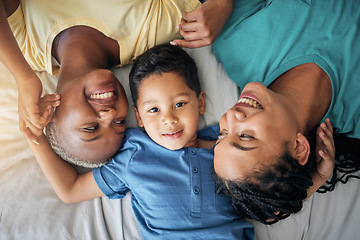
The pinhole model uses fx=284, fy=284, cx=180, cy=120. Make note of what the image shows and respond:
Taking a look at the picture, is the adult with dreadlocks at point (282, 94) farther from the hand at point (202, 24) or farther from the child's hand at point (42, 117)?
the child's hand at point (42, 117)

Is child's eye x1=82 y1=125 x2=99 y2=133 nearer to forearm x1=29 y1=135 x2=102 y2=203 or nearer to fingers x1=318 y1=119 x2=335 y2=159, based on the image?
forearm x1=29 y1=135 x2=102 y2=203

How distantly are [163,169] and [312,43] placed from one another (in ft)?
2.59

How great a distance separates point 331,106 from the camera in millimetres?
1122

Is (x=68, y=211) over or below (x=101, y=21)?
below

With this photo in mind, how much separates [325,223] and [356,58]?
70 cm

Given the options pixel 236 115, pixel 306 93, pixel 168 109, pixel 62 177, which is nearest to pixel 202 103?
pixel 168 109

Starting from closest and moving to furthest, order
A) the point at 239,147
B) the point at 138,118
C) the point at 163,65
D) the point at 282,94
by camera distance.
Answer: the point at 239,147, the point at 282,94, the point at 163,65, the point at 138,118

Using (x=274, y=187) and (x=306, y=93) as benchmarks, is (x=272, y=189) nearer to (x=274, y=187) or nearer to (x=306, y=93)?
(x=274, y=187)

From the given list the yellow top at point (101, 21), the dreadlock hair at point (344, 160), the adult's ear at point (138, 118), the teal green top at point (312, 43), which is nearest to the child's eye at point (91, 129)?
the adult's ear at point (138, 118)

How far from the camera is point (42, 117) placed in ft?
3.30

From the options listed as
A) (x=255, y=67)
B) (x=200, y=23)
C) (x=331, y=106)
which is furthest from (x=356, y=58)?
(x=200, y=23)

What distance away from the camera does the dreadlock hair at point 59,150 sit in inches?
43.1

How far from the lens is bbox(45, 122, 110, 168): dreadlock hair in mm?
1094

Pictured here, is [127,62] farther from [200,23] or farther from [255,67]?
[255,67]
